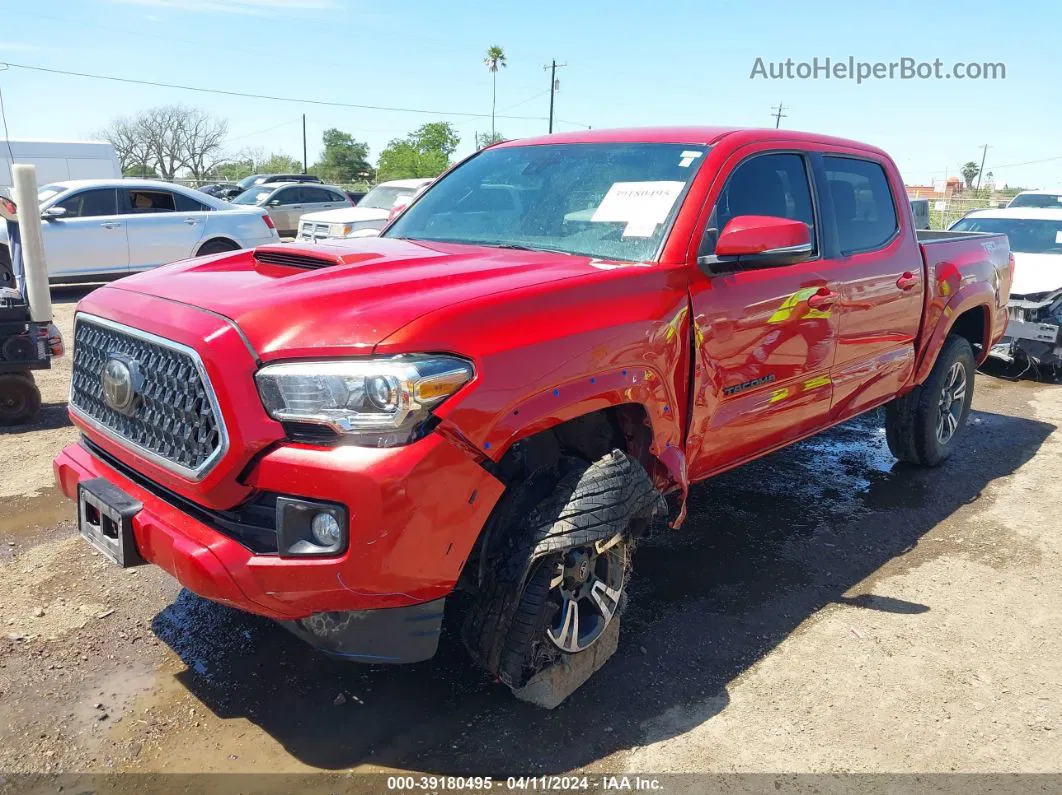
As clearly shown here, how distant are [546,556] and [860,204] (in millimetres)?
Answer: 2882

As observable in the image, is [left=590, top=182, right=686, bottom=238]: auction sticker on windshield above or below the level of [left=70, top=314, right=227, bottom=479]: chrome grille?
above

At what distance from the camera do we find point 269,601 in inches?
90.4

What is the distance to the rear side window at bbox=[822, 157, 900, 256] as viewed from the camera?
4.17m

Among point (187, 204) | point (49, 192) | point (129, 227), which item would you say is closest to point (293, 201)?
point (187, 204)

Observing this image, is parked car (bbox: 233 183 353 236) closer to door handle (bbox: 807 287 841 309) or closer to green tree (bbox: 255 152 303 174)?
door handle (bbox: 807 287 841 309)

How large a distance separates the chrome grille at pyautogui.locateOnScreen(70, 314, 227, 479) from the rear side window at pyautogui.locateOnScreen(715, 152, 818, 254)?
2.06m

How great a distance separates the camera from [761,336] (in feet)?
11.4

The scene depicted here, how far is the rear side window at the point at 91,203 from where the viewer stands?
1134 cm

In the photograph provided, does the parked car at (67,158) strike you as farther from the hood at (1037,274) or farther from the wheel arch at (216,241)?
the hood at (1037,274)

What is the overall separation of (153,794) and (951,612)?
126 inches

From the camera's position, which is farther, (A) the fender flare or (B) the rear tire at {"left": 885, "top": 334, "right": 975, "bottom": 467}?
(B) the rear tire at {"left": 885, "top": 334, "right": 975, "bottom": 467}

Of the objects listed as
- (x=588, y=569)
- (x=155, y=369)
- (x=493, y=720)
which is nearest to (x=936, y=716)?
(x=588, y=569)

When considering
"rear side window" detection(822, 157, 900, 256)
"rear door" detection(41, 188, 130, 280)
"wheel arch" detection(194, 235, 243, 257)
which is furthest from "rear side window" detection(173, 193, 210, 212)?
"rear side window" detection(822, 157, 900, 256)

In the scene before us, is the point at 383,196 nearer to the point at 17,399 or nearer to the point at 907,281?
the point at 17,399
